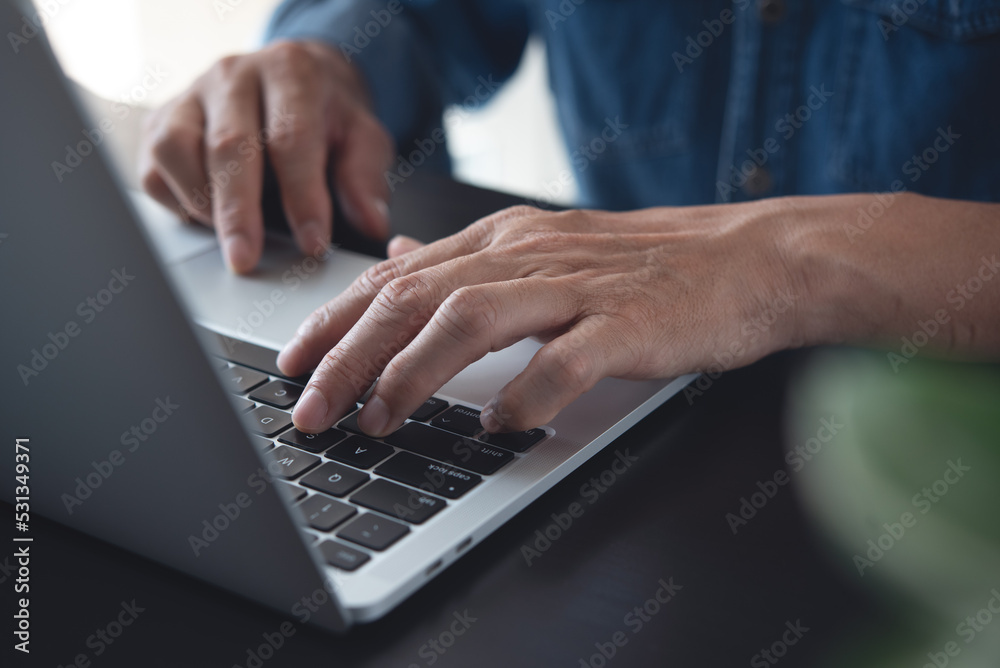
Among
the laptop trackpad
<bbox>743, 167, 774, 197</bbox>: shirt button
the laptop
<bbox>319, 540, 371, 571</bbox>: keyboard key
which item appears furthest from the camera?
<bbox>743, 167, 774, 197</bbox>: shirt button

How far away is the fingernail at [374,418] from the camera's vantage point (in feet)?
1.80

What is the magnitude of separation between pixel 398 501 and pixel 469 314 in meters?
0.15

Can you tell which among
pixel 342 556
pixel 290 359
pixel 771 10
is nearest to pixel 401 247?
pixel 290 359

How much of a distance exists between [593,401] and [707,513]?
13cm

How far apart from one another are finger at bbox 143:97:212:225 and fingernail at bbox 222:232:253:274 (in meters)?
0.10

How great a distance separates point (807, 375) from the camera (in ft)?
2.18

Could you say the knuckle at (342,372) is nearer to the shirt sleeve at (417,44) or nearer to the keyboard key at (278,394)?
the keyboard key at (278,394)

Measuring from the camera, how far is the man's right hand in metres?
0.90

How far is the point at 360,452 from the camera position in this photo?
1.76 ft

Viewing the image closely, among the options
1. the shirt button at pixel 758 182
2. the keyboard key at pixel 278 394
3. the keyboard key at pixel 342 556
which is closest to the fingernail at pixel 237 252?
the keyboard key at pixel 278 394

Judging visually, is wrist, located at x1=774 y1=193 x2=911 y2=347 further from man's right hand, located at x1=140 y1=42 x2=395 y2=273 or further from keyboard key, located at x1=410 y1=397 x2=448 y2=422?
man's right hand, located at x1=140 y1=42 x2=395 y2=273

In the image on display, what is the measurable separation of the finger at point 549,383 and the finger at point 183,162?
0.52 meters

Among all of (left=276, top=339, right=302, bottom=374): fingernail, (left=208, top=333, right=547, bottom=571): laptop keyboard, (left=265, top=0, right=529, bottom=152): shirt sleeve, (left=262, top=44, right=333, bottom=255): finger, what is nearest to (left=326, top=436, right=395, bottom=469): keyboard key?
(left=208, top=333, right=547, bottom=571): laptop keyboard

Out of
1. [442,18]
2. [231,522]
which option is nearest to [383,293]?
[231,522]
